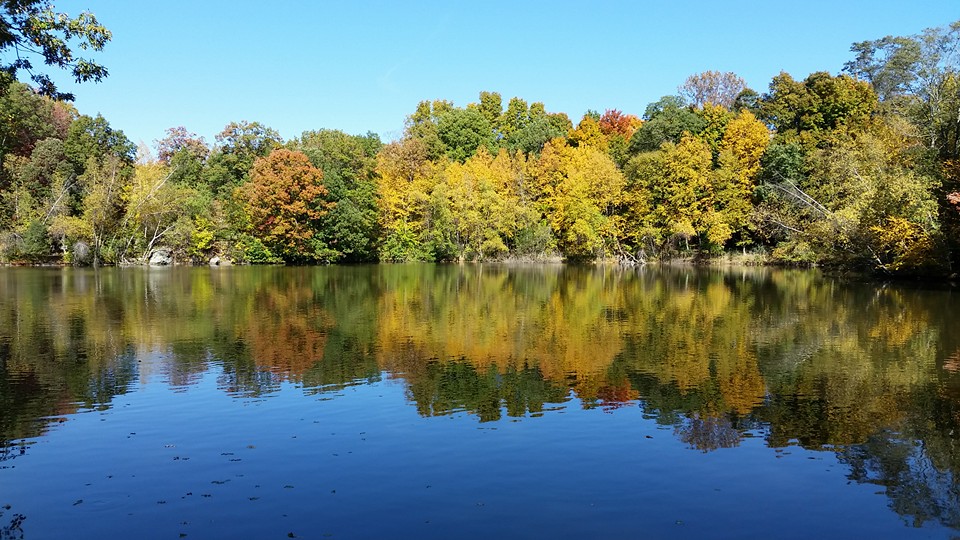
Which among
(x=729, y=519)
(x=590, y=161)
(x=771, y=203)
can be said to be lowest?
(x=729, y=519)

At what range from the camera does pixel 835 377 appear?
555 inches

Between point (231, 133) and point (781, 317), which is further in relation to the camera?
point (231, 133)

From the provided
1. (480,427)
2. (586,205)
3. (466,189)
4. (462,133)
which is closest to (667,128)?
(586,205)

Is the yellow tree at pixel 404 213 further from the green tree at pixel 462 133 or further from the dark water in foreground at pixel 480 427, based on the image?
the dark water in foreground at pixel 480 427

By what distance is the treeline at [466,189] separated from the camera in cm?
5903

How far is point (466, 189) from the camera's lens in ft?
220

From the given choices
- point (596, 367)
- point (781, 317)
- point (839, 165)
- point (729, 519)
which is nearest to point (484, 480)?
point (729, 519)

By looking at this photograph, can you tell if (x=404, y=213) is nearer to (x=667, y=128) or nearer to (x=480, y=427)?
(x=667, y=128)

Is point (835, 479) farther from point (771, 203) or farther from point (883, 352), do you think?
point (771, 203)

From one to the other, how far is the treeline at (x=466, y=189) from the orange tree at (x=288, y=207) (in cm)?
16

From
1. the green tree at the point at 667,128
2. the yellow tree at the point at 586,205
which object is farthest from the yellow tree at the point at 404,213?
the green tree at the point at 667,128

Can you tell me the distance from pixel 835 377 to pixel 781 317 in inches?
390

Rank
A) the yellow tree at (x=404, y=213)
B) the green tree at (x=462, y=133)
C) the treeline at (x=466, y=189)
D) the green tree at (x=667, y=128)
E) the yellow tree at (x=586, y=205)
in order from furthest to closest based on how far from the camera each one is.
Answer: the green tree at (x=462, y=133) < the yellow tree at (x=404, y=213) < the green tree at (x=667, y=128) < the yellow tree at (x=586, y=205) < the treeline at (x=466, y=189)

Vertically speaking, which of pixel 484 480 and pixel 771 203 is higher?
pixel 771 203
